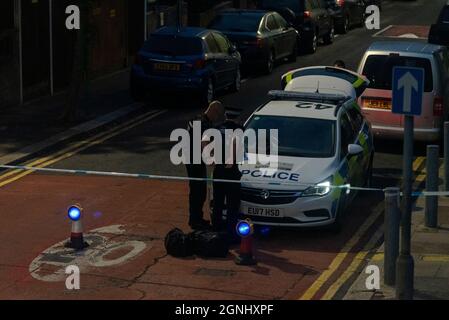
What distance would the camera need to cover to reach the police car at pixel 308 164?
15.9 meters

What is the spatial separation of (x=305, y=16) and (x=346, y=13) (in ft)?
18.9

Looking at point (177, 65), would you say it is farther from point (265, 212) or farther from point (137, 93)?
point (265, 212)

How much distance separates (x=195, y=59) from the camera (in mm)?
26375

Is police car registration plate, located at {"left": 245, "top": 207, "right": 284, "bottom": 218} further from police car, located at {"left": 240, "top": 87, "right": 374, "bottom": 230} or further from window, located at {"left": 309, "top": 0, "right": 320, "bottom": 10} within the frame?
window, located at {"left": 309, "top": 0, "right": 320, "bottom": 10}

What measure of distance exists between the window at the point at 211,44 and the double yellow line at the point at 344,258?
9.94 metres

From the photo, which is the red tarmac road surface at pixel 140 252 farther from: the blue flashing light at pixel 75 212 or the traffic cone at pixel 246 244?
the blue flashing light at pixel 75 212

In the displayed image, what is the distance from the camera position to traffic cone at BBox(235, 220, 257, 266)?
14.5 meters

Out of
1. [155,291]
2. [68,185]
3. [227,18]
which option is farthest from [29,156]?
[227,18]

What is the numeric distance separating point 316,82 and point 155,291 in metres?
8.41

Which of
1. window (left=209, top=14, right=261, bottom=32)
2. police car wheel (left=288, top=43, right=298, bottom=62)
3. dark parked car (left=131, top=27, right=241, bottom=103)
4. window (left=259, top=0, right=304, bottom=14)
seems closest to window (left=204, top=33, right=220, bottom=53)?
dark parked car (left=131, top=27, right=241, bottom=103)

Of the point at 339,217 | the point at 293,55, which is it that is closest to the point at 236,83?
the point at 293,55

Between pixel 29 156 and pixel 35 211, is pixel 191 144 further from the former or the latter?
pixel 29 156

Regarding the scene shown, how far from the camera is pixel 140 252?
15.2 metres

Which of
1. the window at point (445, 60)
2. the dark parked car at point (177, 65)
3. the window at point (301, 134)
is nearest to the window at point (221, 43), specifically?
the dark parked car at point (177, 65)
